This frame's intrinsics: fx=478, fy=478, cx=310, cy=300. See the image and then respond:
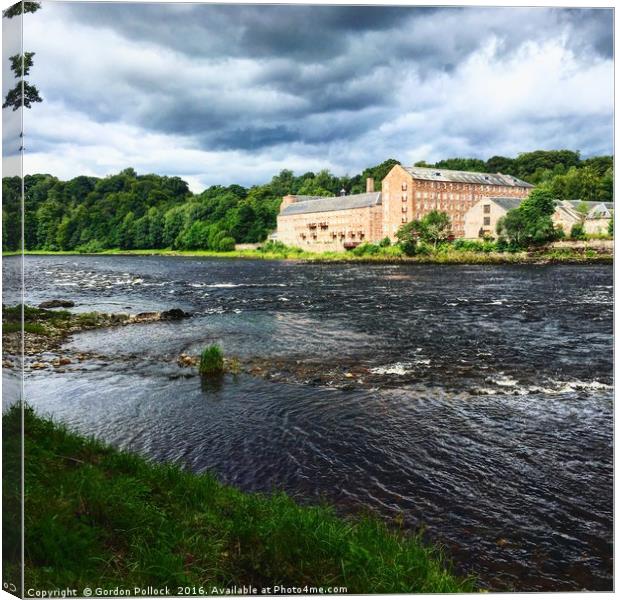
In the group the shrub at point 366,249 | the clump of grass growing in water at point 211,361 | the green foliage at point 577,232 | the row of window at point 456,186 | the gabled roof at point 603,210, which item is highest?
the row of window at point 456,186

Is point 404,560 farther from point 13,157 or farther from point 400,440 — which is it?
point 13,157

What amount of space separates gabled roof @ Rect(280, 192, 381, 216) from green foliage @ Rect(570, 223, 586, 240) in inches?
67.3

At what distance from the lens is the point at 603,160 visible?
3.33 meters

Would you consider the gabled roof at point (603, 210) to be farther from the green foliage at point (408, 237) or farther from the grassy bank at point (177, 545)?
the grassy bank at point (177, 545)

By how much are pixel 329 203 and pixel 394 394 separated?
2051mm

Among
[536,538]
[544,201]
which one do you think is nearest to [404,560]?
[536,538]

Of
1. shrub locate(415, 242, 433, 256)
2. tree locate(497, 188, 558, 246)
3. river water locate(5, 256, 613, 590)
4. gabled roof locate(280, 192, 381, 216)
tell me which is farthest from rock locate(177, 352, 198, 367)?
tree locate(497, 188, 558, 246)

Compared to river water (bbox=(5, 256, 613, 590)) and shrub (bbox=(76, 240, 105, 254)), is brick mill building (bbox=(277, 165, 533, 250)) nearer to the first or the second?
river water (bbox=(5, 256, 613, 590))

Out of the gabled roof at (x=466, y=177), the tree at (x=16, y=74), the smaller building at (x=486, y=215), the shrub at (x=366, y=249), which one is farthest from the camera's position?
the shrub at (x=366, y=249)

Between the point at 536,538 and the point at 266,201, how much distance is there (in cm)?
344

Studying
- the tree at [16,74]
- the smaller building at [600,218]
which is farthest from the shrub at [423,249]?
the tree at [16,74]

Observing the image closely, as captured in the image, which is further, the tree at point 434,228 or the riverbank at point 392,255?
the tree at point 434,228

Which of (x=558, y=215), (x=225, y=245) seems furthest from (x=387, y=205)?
(x=225, y=245)

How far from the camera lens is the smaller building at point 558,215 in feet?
11.3
